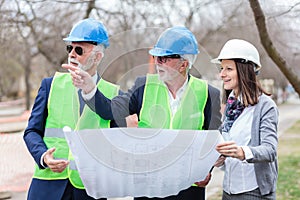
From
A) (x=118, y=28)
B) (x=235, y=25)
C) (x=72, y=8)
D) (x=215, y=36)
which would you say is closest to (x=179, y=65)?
(x=118, y=28)

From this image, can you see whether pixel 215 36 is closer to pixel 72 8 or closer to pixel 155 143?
pixel 72 8

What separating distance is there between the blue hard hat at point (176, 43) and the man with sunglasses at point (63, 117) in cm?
24

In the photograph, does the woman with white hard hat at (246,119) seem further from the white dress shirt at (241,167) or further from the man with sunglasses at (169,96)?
the man with sunglasses at (169,96)

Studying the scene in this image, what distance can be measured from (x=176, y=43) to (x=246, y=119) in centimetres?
55

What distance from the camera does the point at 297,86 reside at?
5.93 m

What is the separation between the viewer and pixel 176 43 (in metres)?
1.99

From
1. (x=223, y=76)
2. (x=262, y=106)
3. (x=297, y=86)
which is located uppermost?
(x=223, y=76)

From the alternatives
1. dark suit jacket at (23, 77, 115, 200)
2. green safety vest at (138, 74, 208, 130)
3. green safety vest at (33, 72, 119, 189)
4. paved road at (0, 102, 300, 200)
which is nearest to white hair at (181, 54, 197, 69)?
green safety vest at (138, 74, 208, 130)

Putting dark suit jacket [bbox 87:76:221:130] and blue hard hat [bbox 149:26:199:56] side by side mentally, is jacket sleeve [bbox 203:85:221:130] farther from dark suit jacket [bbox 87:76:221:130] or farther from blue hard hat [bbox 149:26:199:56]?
blue hard hat [bbox 149:26:199:56]

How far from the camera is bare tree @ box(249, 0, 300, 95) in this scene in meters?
5.23

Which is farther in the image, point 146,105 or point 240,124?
point 240,124

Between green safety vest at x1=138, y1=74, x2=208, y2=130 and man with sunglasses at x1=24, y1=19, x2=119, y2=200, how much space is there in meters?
0.15

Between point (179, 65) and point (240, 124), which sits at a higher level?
point (179, 65)

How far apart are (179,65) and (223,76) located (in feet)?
1.10
